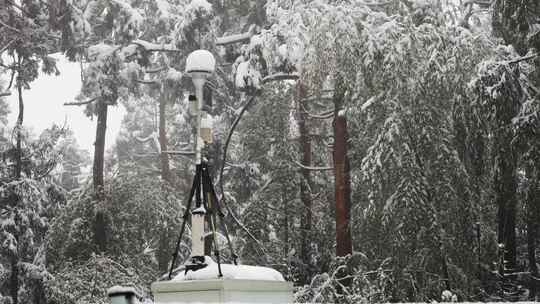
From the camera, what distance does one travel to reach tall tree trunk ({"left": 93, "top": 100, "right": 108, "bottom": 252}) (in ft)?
59.0

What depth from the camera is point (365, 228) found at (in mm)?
13438

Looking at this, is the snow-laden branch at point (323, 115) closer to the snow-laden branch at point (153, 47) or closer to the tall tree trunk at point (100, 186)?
the snow-laden branch at point (153, 47)

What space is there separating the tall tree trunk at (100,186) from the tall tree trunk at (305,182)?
17.1 ft

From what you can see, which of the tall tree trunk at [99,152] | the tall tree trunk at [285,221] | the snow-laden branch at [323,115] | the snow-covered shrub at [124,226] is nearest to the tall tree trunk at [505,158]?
the snow-laden branch at [323,115]

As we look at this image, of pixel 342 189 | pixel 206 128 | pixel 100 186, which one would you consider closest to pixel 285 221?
pixel 342 189

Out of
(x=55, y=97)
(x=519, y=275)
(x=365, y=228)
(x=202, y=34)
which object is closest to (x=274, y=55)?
(x=202, y=34)

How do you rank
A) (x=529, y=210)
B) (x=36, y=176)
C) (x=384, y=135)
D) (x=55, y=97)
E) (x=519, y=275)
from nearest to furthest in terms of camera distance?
(x=529, y=210) → (x=384, y=135) → (x=519, y=275) → (x=36, y=176) → (x=55, y=97)

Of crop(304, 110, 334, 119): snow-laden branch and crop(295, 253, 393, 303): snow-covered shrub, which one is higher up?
crop(304, 110, 334, 119): snow-laden branch

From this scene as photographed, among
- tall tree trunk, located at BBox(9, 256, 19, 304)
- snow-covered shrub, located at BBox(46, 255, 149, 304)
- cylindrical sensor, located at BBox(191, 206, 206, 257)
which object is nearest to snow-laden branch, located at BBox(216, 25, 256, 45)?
snow-covered shrub, located at BBox(46, 255, 149, 304)

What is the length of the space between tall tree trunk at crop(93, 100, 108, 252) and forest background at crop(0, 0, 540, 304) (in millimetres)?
55

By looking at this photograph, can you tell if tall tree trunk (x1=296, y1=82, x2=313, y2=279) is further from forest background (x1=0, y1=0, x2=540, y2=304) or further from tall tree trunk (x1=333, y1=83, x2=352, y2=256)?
tall tree trunk (x1=333, y1=83, x2=352, y2=256)

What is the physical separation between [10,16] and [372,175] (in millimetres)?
11578

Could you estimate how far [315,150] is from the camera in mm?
21578

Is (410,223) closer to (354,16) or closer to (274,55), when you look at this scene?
(354,16)
